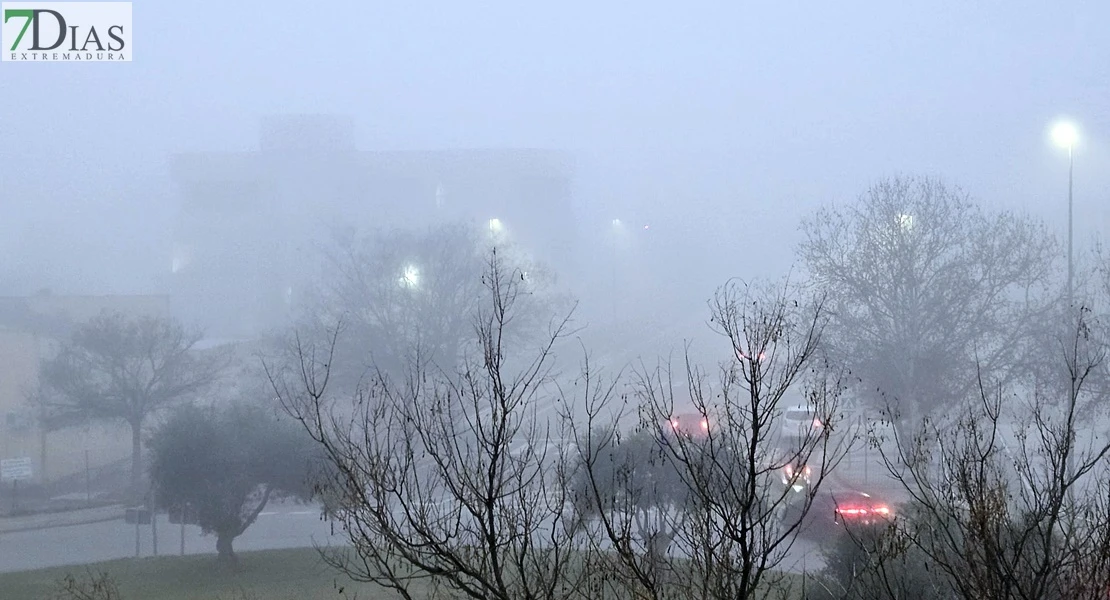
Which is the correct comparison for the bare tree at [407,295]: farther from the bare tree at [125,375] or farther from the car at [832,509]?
the car at [832,509]

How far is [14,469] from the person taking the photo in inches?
666

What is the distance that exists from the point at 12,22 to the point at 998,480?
1598 cm

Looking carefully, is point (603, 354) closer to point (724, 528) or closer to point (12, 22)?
point (12, 22)

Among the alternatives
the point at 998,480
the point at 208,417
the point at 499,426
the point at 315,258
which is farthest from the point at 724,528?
the point at 315,258

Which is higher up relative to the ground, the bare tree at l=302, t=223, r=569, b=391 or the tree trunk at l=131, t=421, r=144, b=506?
the bare tree at l=302, t=223, r=569, b=391

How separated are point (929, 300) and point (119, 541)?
42.9 feet

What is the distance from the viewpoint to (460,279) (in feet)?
61.4

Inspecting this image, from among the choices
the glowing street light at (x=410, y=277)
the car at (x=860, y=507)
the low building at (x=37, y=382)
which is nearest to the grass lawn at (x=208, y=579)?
the low building at (x=37, y=382)

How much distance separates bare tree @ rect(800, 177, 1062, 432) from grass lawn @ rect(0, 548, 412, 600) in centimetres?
763

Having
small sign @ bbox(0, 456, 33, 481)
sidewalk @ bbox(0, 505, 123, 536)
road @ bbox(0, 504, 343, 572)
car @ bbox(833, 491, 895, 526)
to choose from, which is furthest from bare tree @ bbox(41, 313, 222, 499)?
car @ bbox(833, 491, 895, 526)

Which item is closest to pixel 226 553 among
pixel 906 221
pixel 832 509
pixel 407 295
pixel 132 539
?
pixel 132 539

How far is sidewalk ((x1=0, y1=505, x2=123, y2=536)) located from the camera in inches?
637

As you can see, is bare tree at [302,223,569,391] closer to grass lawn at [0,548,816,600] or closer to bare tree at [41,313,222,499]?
bare tree at [41,313,222,499]

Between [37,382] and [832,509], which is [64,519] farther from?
[832,509]
